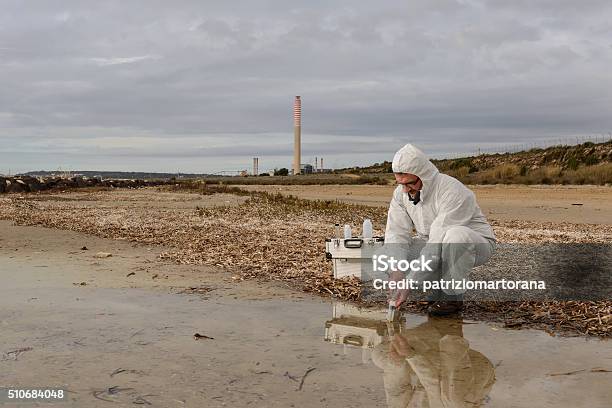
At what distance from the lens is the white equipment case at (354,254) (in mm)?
8469

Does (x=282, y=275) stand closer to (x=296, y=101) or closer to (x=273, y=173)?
(x=273, y=173)

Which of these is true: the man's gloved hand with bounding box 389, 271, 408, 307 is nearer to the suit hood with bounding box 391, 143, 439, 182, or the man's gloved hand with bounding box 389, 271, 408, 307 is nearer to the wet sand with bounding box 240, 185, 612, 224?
the suit hood with bounding box 391, 143, 439, 182

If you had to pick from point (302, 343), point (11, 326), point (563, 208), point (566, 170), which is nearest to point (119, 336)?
point (11, 326)

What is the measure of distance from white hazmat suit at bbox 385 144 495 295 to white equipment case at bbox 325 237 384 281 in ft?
3.89

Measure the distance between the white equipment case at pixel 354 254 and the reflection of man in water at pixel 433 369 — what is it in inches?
75.9

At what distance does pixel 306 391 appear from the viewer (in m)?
4.73

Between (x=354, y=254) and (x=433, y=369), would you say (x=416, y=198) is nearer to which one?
(x=354, y=254)

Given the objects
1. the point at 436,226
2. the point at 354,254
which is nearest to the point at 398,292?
the point at 436,226

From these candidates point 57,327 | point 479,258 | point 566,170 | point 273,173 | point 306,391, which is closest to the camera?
point 306,391

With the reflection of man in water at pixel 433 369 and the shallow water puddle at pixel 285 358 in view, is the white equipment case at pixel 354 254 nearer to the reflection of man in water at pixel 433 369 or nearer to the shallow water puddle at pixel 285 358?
the shallow water puddle at pixel 285 358

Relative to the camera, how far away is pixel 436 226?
22.6ft

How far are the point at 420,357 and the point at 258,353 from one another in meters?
1.35

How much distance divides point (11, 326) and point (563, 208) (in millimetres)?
23108

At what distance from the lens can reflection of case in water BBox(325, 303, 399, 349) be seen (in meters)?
6.21
